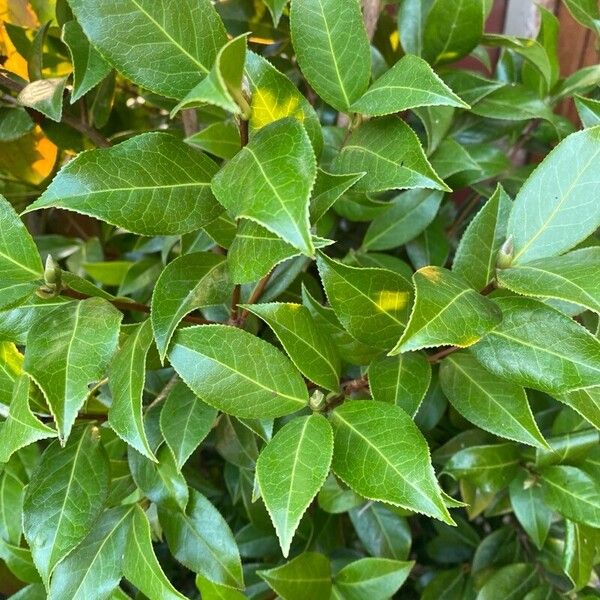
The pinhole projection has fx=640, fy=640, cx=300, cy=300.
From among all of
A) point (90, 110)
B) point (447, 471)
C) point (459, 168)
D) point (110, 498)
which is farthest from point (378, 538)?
point (90, 110)

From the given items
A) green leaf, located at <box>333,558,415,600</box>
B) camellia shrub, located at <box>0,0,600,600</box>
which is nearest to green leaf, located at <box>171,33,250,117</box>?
camellia shrub, located at <box>0,0,600,600</box>

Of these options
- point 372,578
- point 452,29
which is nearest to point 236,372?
point 372,578

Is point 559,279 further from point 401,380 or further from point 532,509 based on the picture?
point 532,509

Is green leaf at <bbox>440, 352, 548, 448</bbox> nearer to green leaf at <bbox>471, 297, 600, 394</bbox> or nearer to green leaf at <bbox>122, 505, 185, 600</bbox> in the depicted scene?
green leaf at <bbox>471, 297, 600, 394</bbox>

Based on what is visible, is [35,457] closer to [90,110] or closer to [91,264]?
[91,264]

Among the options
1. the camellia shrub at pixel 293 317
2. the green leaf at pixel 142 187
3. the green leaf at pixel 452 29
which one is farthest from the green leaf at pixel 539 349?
the green leaf at pixel 452 29

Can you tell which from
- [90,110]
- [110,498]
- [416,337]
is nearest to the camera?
[416,337]
